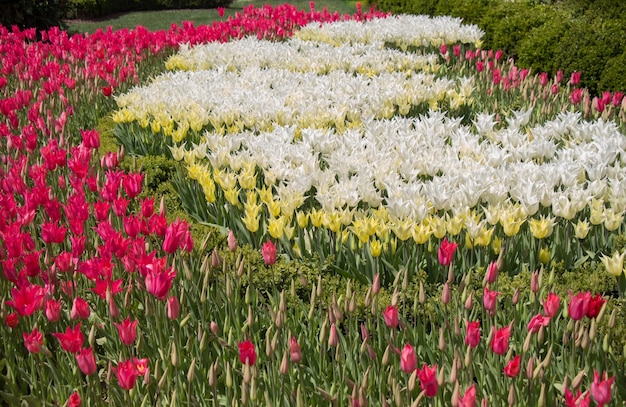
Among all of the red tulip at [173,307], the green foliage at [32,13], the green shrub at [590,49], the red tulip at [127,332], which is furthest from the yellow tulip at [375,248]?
the green foliage at [32,13]

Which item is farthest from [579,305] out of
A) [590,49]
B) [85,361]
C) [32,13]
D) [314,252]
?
[32,13]

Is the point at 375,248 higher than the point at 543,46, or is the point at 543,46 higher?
the point at 543,46

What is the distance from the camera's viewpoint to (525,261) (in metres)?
3.71

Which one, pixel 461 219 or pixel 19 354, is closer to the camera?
pixel 19 354

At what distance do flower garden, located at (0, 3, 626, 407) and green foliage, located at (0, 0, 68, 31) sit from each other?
691 centimetres

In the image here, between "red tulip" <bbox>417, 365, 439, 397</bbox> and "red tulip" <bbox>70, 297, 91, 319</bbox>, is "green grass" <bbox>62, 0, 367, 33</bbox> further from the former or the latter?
"red tulip" <bbox>417, 365, 439, 397</bbox>

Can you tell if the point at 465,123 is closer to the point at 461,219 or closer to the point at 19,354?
the point at 461,219

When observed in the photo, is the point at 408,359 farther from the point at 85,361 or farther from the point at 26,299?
the point at 26,299

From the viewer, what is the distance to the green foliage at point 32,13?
13.8 metres

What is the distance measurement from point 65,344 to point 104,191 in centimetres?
149

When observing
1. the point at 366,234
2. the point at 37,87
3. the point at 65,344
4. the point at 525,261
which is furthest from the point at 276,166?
the point at 37,87

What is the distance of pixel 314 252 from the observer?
12.7 ft

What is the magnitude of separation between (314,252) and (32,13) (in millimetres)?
12557

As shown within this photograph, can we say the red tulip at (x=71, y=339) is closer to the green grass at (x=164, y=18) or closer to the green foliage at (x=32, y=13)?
the green foliage at (x=32, y=13)
